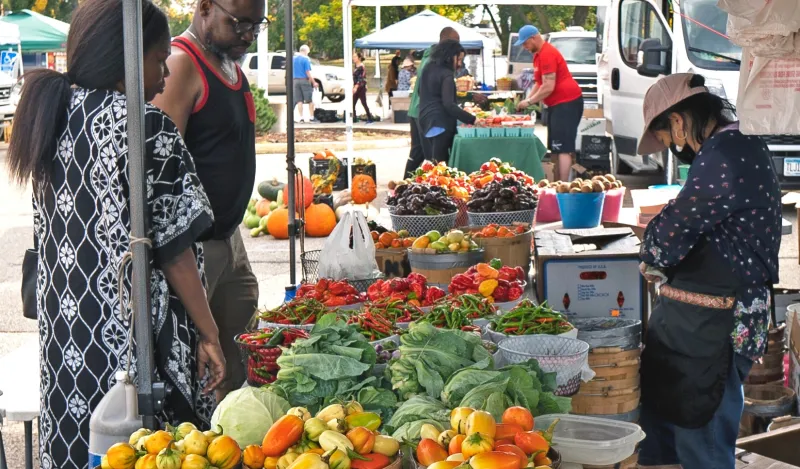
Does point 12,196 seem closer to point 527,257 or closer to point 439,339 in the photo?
point 527,257

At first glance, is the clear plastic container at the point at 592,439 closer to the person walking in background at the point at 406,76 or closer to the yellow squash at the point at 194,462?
the yellow squash at the point at 194,462

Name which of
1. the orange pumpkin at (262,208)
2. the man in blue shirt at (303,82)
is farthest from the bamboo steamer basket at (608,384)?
the man in blue shirt at (303,82)

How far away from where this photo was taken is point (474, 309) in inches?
148

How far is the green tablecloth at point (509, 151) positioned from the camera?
10.1m

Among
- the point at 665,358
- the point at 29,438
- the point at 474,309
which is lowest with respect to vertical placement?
the point at 29,438

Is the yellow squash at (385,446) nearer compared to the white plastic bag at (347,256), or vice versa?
the yellow squash at (385,446)

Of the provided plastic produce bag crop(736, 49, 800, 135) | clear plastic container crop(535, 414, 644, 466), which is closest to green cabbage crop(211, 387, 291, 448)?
clear plastic container crop(535, 414, 644, 466)

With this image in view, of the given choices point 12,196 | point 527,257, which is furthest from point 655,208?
point 12,196

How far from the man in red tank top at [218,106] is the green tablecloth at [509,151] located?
6529 millimetres

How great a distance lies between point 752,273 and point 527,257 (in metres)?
1.67

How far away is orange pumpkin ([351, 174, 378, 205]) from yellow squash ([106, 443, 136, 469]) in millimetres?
9361

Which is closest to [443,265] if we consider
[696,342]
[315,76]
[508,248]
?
[508,248]

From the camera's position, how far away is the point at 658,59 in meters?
11.2

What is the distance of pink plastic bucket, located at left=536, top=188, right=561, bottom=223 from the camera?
6859 millimetres
